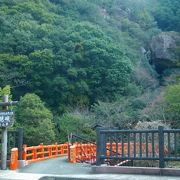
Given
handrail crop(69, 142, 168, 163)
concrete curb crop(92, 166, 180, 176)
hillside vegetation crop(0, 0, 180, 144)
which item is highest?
hillside vegetation crop(0, 0, 180, 144)

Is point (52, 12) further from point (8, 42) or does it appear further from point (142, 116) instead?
point (142, 116)

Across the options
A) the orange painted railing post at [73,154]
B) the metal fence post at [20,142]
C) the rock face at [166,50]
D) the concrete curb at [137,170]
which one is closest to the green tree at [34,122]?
the orange painted railing post at [73,154]

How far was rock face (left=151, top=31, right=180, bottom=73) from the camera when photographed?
143ft

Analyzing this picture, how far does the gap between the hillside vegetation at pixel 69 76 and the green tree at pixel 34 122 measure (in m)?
0.08

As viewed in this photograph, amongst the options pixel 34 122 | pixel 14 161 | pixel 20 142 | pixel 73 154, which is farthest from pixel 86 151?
pixel 34 122

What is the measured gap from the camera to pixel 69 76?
1415 inches

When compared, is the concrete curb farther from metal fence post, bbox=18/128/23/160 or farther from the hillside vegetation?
the hillside vegetation

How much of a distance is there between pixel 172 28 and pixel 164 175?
45.2 m

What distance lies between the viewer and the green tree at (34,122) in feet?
85.9

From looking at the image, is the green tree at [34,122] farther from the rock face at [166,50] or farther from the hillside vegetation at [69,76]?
the rock face at [166,50]

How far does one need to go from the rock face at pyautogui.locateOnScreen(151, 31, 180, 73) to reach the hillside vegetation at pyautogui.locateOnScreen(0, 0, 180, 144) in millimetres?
1744

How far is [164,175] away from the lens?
913 centimetres

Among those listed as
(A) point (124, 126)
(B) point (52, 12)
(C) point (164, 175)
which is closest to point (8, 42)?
(B) point (52, 12)

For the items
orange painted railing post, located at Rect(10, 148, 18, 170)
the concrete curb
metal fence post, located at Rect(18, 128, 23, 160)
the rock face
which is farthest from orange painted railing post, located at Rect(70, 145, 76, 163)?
the rock face
